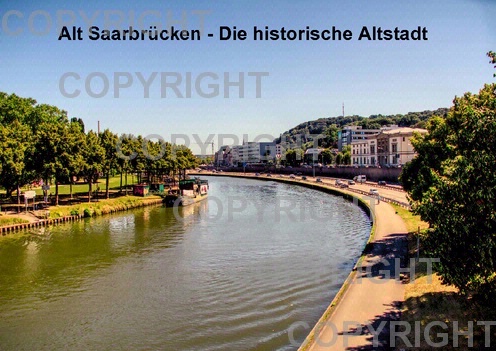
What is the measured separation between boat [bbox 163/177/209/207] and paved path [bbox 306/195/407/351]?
166 feet

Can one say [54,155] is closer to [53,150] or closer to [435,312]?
[53,150]

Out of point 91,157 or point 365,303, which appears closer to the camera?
point 365,303

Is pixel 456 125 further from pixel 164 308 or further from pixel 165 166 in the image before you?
pixel 165 166

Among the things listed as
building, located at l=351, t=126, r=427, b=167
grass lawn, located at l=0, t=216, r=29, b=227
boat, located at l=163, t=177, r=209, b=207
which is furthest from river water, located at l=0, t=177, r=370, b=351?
building, located at l=351, t=126, r=427, b=167

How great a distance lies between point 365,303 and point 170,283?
15.0 meters

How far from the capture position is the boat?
80.0m

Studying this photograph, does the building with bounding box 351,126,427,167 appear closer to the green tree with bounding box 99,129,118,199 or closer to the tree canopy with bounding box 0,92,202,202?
the tree canopy with bounding box 0,92,202,202

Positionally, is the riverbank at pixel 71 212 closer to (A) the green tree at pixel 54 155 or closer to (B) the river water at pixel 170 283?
(B) the river water at pixel 170 283

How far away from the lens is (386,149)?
13662 centimetres

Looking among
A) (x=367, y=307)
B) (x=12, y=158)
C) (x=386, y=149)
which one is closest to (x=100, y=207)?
(x=12, y=158)

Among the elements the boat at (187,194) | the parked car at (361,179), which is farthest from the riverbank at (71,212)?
the parked car at (361,179)

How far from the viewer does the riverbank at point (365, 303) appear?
61.5ft

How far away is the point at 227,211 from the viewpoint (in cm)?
7188

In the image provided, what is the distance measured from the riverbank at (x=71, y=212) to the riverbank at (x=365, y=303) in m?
43.6
